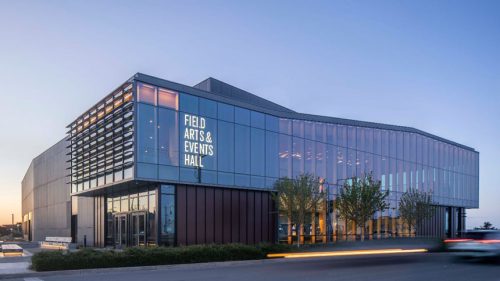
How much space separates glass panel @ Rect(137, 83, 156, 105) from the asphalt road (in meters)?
12.1

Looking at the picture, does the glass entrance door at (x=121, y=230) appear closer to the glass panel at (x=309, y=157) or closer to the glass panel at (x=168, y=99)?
the glass panel at (x=168, y=99)

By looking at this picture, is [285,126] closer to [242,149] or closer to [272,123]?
[272,123]

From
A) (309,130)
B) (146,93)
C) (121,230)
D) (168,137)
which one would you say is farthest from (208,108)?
(309,130)

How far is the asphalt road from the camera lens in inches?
651

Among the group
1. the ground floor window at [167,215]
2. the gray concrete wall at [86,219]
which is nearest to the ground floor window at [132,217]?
the ground floor window at [167,215]

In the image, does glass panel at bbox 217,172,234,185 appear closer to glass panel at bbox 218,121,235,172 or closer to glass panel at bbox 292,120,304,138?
glass panel at bbox 218,121,235,172

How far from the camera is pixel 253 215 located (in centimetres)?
3659

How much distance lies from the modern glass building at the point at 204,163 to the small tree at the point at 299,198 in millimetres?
1801

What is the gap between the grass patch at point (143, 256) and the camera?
19703 millimetres

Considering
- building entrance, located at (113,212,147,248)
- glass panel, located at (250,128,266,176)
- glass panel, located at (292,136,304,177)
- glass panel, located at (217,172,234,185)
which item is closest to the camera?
building entrance, located at (113,212,147,248)

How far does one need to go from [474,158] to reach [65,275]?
186 feet

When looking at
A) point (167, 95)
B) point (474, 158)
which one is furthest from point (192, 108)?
point (474, 158)

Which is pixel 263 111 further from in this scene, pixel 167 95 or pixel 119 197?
pixel 119 197

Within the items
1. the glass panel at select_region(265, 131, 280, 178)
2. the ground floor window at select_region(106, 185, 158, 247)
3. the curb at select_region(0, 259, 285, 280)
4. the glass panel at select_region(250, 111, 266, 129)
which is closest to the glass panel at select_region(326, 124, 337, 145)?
the glass panel at select_region(265, 131, 280, 178)
